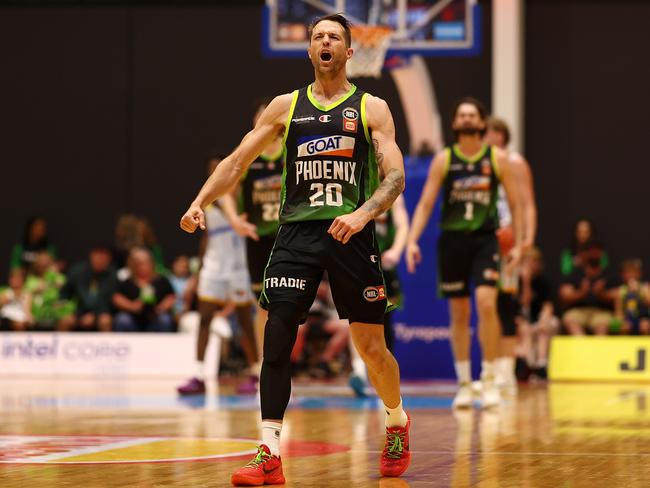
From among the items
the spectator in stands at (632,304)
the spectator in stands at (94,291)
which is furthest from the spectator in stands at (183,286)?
the spectator in stands at (632,304)

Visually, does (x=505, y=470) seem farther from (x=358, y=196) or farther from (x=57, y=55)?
(x=57, y=55)

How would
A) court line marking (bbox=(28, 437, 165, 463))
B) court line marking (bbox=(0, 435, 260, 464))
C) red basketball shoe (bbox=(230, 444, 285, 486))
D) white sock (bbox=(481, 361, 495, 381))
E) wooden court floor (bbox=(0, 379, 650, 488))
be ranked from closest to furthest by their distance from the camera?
red basketball shoe (bbox=(230, 444, 285, 486)) < wooden court floor (bbox=(0, 379, 650, 488)) < court line marking (bbox=(0, 435, 260, 464)) < court line marking (bbox=(28, 437, 165, 463)) < white sock (bbox=(481, 361, 495, 381))

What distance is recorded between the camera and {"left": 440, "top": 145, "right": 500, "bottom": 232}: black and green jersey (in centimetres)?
984

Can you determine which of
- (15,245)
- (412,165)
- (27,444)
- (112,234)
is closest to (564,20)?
(412,165)

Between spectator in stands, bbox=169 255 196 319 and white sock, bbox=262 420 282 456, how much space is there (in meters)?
10.8

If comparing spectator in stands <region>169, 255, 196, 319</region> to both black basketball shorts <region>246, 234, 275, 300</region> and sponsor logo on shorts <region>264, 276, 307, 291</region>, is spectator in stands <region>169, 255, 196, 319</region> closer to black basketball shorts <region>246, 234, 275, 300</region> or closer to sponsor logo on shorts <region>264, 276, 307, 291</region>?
black basketball shorts <region>246, 234, 275, 300</region>

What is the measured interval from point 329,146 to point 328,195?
0.72 feet

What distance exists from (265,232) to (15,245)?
11944 millimetres

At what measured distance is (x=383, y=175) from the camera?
589 cm

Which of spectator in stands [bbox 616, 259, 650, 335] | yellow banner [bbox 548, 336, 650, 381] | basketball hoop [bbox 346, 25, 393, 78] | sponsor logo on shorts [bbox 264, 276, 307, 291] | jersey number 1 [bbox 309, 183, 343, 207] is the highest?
basketball hoop [bbox 346, 25, 393, 78]

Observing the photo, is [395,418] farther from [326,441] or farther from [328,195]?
[326,441]

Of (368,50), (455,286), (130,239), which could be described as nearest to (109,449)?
(455,286)

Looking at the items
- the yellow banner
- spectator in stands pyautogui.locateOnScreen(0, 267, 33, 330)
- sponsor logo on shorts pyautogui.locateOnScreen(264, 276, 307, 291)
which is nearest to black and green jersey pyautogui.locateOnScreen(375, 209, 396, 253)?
the yellow banner

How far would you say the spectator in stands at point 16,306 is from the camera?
15.9m
